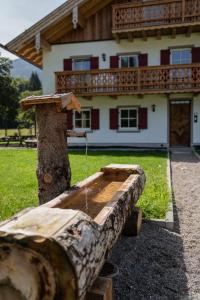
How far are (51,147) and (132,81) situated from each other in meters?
13.0

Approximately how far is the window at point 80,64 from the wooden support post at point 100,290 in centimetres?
1656

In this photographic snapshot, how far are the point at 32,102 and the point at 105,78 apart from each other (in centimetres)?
1329

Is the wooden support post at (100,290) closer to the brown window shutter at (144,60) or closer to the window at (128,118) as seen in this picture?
the window at (128,118)

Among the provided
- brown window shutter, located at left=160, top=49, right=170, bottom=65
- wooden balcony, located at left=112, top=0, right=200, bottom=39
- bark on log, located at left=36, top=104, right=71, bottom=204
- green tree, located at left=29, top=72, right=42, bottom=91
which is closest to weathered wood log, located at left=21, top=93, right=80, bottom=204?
bark on log, located at left=36, top=104, right=71, bottom=204

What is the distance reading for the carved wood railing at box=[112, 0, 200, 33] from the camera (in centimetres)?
1584

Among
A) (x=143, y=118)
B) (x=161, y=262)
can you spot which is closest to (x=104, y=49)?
(x=143, y=118)

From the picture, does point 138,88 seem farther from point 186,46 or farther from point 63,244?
point 63,244

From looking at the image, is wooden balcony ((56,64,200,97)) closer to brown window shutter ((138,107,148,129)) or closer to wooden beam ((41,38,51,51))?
brown window shutter ((138,107,148,129))

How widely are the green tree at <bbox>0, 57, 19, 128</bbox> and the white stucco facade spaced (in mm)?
14203

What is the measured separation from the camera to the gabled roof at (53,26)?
16.7m

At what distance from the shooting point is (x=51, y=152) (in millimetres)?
3914

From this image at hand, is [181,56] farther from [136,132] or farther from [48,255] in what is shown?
[48,255]

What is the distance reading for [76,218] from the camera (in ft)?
7.09

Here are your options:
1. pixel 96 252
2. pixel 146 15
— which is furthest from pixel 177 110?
pixel 96 252
